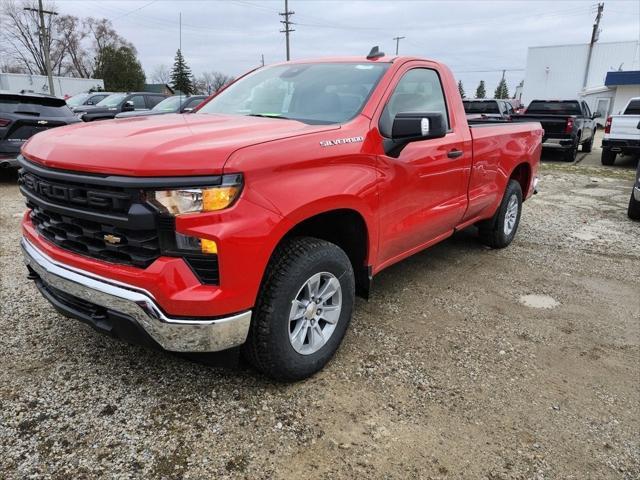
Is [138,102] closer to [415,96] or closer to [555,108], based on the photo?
[555,108]

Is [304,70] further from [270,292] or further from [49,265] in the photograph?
[49,265]

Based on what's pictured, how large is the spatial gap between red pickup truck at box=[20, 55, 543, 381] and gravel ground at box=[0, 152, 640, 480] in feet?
1.19

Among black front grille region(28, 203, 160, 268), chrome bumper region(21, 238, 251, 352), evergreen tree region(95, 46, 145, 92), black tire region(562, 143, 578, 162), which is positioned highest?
evergreen tree region(95, 46, 145, 92)

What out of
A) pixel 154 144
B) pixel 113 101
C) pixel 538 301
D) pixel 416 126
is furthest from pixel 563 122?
pixel 113 101

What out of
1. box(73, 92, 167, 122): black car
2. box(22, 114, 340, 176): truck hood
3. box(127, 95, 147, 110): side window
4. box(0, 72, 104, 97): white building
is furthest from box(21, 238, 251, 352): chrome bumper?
box(0, 72, 104, 97): white building

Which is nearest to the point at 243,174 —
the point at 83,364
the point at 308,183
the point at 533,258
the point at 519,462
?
the point at 308,183

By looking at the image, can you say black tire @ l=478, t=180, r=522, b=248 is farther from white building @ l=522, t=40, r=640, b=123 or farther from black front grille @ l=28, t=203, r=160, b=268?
white building @ l=522, t=40, r=640, b=123

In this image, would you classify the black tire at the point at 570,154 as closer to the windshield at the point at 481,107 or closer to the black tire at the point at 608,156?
the black tire at the point at 608,156

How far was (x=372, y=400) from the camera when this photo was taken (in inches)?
107

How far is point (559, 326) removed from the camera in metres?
3.72

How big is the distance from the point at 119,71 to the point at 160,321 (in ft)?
200

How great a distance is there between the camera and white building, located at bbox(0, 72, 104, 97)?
35781 mm

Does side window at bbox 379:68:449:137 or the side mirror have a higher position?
side window at bbox 379:68:449:137

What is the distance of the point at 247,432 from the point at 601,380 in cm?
219
